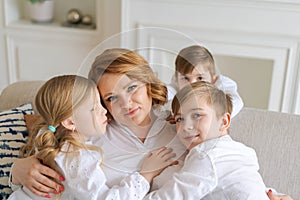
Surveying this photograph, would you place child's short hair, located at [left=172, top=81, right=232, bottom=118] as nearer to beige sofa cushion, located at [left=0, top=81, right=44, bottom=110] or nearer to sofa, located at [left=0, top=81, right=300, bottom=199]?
sofa, located at [left=0, top=81, right=300, bottom=199]

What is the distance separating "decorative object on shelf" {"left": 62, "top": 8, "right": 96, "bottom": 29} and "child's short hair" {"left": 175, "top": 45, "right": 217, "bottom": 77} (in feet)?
6.10

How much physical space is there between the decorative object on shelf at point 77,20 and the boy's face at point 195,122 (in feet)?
6.29

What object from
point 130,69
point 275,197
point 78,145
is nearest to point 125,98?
point 130,69

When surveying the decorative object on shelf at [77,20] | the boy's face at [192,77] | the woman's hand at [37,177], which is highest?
the boy's face at [192,77]

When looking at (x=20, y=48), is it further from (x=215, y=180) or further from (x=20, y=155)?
(x=215, y=180)

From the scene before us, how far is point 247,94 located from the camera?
2807 millimetres

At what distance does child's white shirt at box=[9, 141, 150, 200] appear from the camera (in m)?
1.16

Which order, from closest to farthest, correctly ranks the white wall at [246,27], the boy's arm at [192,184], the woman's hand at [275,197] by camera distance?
A: the boy's arm at [192,184] < the woman's hand at [275,197] < the white wall at [246,27]

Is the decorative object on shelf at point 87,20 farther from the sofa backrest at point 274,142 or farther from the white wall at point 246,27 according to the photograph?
the sofa backrest at point 274,142

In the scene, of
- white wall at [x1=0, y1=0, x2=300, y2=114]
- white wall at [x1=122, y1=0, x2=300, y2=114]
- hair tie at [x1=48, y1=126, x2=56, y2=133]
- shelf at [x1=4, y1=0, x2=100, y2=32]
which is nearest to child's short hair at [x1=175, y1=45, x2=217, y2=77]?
hair tie at [x1=48, y1=126, x2=56, y2=133]

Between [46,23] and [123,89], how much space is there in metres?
2.02

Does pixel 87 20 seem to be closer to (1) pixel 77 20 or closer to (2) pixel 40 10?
(1) pixel 77 20

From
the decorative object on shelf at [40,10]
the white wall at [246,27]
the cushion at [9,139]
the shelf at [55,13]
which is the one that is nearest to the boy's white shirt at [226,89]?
the cushion at [9,139]

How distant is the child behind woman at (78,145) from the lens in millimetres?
1175
